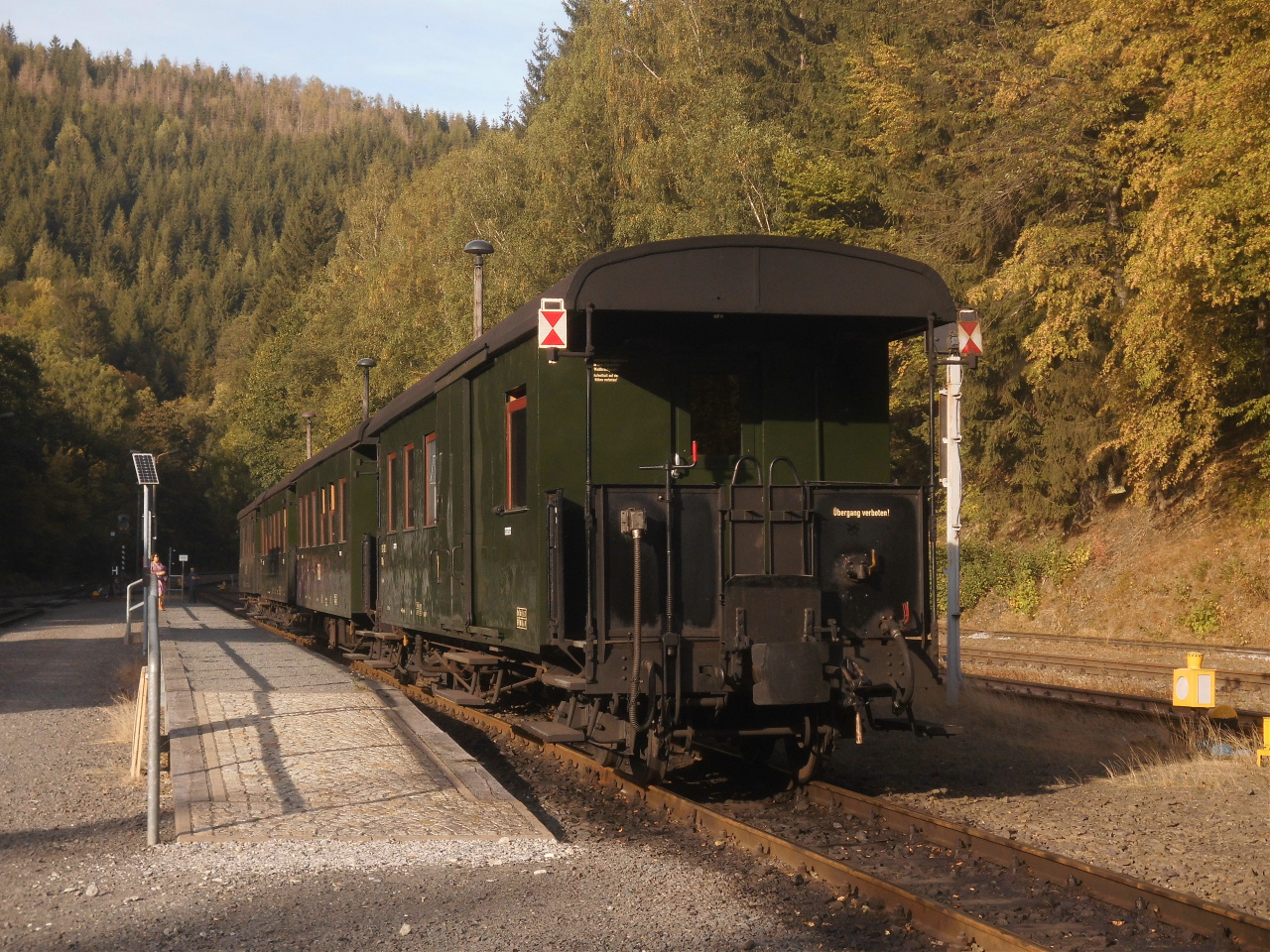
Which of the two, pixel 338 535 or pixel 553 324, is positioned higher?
pixel 553 324

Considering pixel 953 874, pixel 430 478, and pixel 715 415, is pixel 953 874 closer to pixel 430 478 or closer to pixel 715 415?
pixel 715 415

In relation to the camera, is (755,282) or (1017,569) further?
(1017,569)

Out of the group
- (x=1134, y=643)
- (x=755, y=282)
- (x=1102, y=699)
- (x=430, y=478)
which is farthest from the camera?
(x=1134, y=643)

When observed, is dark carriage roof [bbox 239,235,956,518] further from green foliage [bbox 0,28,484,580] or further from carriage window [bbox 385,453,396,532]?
green foliage [bbox 0,28,484,580]

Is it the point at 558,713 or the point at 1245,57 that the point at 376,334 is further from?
the point at 558,713

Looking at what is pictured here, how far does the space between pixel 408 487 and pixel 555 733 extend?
5.57 metres

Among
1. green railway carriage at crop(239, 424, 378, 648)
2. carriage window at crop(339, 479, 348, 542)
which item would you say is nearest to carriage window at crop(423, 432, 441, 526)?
green railway carriage at crop(239, 424, 378, 648)

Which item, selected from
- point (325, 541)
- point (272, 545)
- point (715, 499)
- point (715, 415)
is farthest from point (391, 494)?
point (272, 545)

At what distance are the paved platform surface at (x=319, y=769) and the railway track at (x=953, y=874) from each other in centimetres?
100

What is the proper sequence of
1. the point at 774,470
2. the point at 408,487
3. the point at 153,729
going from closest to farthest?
1. the point at 153,729
2. the point at 774,470
3. the point at 408,487

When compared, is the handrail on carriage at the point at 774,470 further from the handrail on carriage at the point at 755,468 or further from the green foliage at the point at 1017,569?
the green foliage at the point at 1017,569

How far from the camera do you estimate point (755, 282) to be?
8086 millimetres

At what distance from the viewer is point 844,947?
539cm

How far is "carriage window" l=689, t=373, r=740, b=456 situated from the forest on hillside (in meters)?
8.65
